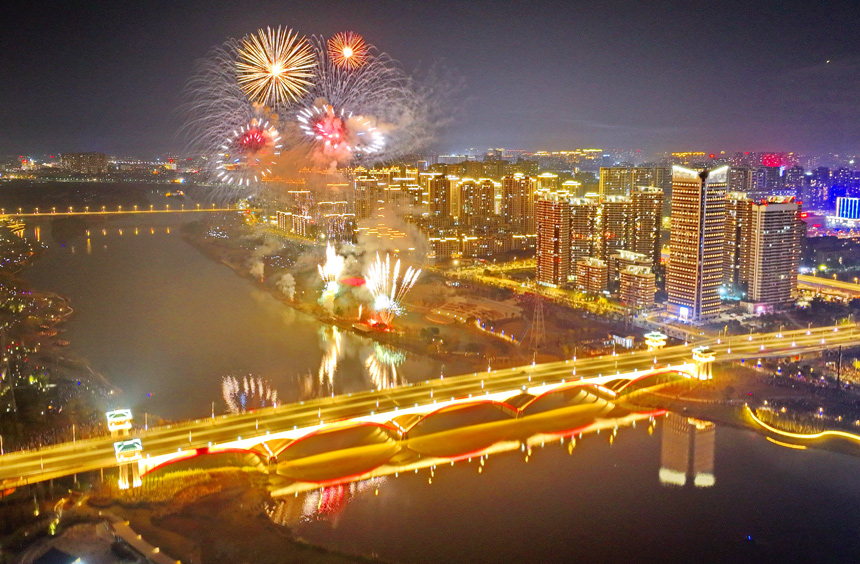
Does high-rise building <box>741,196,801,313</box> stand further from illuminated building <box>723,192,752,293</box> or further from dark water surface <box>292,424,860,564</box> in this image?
dark water surface <box>292,424,860,564</box>

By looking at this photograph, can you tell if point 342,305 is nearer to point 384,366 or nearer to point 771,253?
point 384,366

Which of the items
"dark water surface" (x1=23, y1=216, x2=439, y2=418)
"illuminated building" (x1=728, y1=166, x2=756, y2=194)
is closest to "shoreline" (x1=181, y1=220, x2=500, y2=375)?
"dark water surface" (x1=23, y1=216, x2=439, y2=418)

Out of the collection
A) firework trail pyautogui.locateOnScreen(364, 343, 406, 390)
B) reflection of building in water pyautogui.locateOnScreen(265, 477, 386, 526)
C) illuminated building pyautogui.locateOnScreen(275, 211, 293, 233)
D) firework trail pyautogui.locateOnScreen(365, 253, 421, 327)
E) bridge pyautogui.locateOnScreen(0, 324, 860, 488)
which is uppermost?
illuminated building pyautogui.locateOnScreen(275, 211, 293, 233)

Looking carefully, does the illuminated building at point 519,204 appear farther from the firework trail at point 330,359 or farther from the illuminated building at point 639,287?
the firework trail at point 330,359

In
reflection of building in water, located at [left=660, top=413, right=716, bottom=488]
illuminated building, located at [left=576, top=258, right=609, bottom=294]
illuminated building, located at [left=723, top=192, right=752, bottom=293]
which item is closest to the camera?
reflection of building in water, located at [left=660, top=413, right=716, bottom=488]

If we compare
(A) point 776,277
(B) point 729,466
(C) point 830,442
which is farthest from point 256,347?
(A) point 776,277

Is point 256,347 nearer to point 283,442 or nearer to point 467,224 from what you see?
point 283,442

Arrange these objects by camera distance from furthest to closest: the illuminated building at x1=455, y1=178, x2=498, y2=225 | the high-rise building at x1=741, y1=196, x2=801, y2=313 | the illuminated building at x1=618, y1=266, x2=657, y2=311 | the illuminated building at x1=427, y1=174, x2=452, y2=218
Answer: the illuminated building at x1=455, y1=178, x2=498, y2=225, the illuminated building at x1=427, y1=174, x2=452, y2=218, the illuminated building at x1=618, y1=266, x2=657, y2=311, the high-rise building at x1=741, y1=196, x2=801, y2=313
